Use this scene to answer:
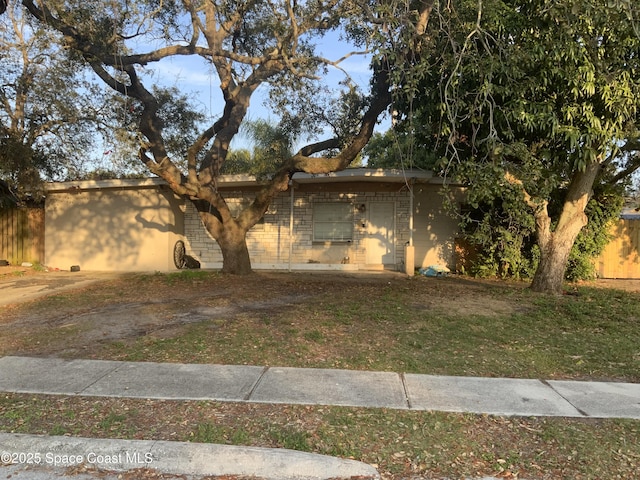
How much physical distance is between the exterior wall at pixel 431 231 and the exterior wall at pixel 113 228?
762cm

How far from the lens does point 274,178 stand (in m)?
12.0

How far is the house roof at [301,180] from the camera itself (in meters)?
13.2

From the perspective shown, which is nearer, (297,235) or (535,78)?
(535,78)

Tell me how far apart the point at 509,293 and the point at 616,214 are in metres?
4.57

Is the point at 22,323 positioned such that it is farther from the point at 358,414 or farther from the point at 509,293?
the point at 509,293

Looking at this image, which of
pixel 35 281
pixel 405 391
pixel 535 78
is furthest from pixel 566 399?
pixel 35 281

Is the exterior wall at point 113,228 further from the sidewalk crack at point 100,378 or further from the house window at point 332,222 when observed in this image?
the sidewalk crack at point 100,378

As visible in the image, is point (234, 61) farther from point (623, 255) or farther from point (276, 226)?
point (623, 255)

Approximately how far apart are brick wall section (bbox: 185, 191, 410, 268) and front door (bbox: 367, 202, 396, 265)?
0.14m

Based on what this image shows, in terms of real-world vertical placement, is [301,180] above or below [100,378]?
above

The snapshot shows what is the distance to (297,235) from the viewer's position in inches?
596

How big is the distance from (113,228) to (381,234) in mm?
8545

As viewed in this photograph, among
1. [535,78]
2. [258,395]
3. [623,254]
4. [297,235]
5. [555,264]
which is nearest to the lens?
[258,395]

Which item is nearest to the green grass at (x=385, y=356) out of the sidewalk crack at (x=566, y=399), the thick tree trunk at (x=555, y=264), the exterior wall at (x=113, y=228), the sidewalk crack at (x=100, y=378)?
the sidewalk crack at (x=566, y=399)
